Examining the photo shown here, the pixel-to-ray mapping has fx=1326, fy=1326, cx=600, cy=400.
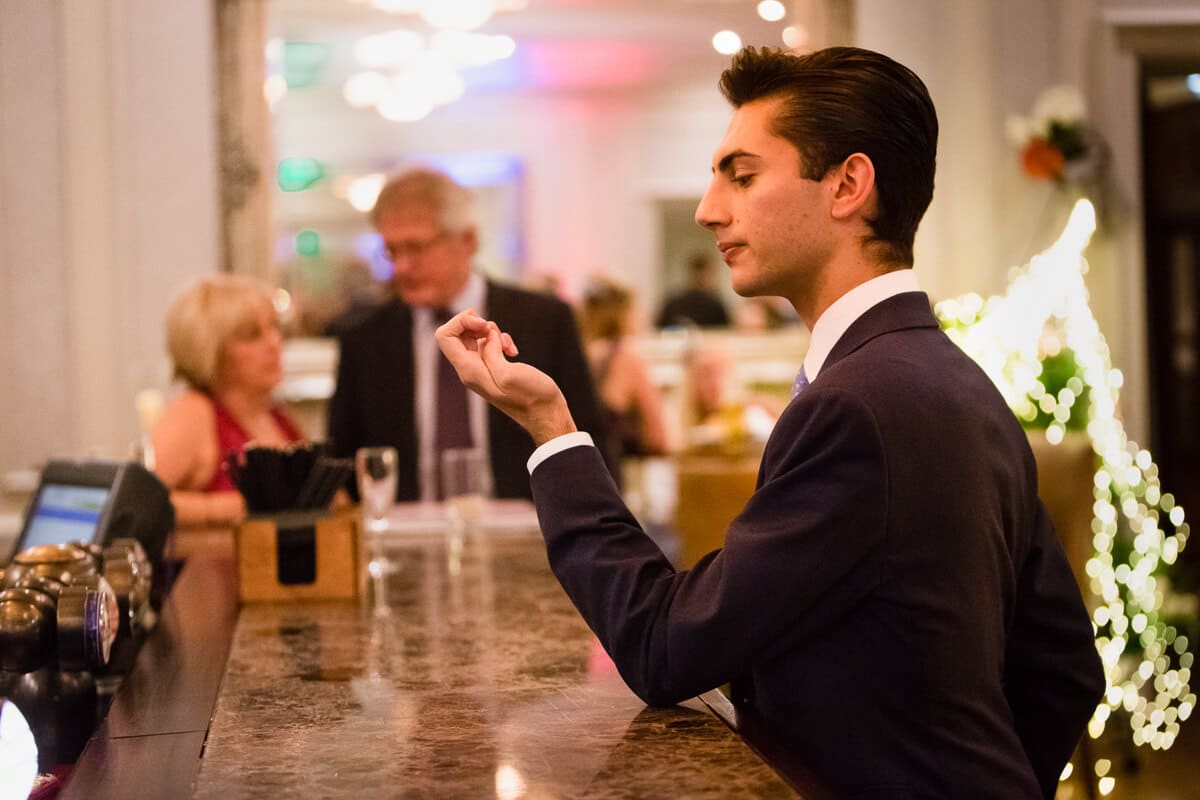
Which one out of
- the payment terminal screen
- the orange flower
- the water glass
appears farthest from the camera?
the orange flower

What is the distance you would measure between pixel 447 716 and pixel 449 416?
220 centimetres

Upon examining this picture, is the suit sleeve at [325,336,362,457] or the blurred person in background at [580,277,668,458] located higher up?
the suit sleeve at [325,336,362,457]

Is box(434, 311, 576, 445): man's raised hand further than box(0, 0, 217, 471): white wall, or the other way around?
box(0, 0, 217, 471): white wall

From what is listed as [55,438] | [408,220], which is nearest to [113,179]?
[55,438]

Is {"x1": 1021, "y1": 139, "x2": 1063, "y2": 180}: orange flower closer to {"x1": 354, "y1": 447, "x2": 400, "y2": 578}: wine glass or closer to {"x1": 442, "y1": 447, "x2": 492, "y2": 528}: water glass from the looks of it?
{"x1": 442, "y1": 447, "x2": 492, "y2": 528}: water glass

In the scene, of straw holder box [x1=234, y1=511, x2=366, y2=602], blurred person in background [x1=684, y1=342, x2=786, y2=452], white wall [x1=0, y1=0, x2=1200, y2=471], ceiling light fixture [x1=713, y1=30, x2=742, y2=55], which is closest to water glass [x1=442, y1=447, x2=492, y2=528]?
straw holder box [x1=234, y1=511, x2=366, y2=602]

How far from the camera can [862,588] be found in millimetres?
1160

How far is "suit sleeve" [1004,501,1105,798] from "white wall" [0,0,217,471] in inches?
146

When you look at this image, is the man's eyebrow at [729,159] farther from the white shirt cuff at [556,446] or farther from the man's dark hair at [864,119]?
the white shirt cuff at [556,446]

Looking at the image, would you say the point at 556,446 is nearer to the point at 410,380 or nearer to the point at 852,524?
the point at 852,524

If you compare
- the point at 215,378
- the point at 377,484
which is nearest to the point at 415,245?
the point at 215,378

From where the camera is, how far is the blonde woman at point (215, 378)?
313 cm

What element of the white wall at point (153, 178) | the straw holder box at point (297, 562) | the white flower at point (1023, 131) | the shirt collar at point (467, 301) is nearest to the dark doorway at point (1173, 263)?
the white wall at point (153, 178)

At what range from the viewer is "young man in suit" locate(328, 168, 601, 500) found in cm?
342
